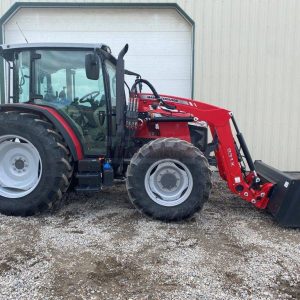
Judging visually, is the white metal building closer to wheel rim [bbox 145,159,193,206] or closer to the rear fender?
the rear fender

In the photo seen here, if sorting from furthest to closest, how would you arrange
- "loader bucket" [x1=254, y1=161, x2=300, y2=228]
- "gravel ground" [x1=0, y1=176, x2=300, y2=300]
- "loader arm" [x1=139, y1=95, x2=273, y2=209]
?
1. "loader arm" [x1=139, y1=95, x2=273, y2=209]
2. "loader bucket" [x1=254, y1=161, x2=300, y2=228]
3. "gravel ground" [x1=0, y1=176, x2=300, y2=300]

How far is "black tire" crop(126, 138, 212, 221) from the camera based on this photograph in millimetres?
Result: 3975

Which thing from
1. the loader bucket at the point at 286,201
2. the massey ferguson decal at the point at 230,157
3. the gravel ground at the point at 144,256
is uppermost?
the massey ferguson decal at the point at 230,157

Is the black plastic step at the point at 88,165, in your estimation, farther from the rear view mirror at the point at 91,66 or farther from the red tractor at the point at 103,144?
the rear view mirror at the point at 91,66

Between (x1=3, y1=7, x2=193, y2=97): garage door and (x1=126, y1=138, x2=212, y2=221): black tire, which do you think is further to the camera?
(x1=3, y1=7, x2=193, y2=97): garage door

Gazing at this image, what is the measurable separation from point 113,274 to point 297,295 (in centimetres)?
140

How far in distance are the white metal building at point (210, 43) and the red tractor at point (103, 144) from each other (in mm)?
2556

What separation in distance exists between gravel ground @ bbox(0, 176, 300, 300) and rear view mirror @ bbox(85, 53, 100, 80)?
168 cm

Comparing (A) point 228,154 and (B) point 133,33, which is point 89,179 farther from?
(B) point 133,33

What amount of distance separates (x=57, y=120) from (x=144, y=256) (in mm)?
1923

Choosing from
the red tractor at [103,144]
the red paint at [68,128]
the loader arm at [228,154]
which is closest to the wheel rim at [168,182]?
the red tractor at [103,144]

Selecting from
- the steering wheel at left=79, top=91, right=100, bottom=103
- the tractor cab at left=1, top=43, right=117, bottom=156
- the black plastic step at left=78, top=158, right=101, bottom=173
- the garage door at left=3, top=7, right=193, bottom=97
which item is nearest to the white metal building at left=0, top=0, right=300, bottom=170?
the garage door at left=3, top=7, right=193, bottom=97

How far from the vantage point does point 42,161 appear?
13.1 ft

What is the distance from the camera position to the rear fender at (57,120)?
4.08 m
